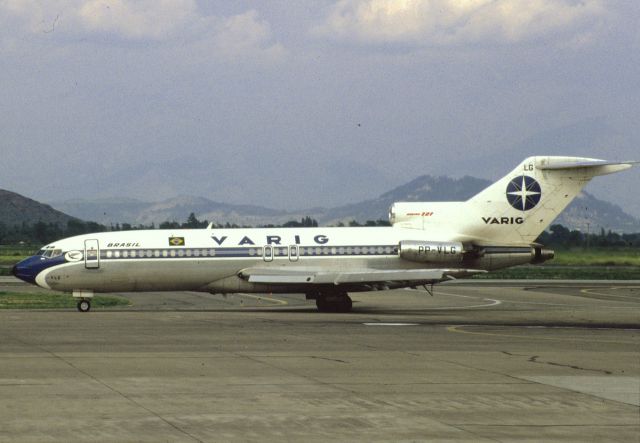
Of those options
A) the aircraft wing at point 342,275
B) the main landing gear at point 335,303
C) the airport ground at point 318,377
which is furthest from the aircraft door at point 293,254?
the airport ground at point 318,377

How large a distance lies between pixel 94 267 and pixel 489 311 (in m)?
15.9

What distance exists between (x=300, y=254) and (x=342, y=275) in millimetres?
2160

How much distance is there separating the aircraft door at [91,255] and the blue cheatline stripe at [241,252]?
0.20m

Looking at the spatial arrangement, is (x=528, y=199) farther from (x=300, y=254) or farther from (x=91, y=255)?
(x=91, y=255)

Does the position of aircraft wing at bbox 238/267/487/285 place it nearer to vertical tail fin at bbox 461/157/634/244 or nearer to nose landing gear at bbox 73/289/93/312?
vertical tail fin at bbox 461/157/634/244

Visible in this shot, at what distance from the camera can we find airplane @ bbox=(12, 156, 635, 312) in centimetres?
3975

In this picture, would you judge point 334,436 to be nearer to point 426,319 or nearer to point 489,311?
point 426,319

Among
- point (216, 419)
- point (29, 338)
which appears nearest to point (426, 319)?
point (29, 338)

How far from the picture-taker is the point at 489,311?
40281 millimetres

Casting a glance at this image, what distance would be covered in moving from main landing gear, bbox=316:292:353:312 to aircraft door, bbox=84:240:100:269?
8999 millimetres

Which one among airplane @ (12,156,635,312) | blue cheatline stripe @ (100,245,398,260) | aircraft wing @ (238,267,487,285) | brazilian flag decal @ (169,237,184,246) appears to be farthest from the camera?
brazilian flag decal @ (169,237,184,246)

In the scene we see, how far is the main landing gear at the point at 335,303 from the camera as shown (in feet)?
132

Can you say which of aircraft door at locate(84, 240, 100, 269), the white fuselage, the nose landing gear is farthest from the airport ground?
aircraft door at locate(84, 240, 100, 269)

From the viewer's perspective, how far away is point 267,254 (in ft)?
131
